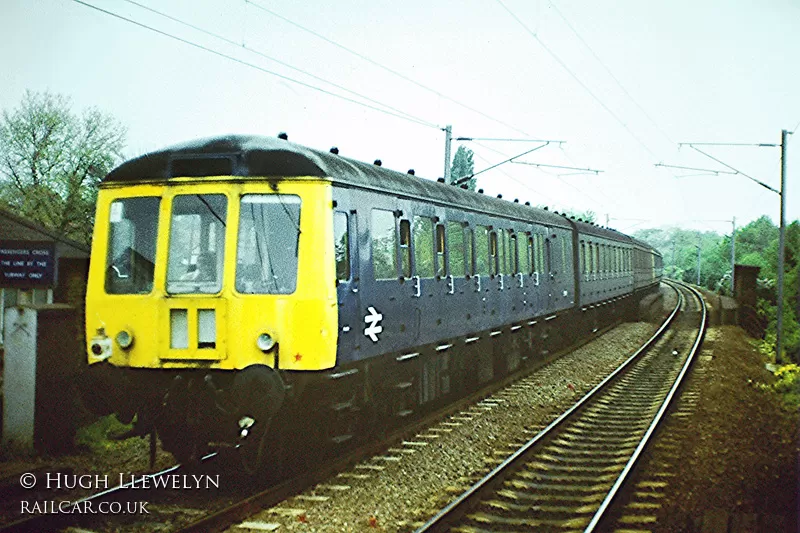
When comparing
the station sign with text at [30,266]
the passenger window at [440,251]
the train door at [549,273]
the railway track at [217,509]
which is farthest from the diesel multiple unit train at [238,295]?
the train door at [549,273]

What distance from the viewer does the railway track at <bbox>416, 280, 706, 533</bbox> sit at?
25.6 ft

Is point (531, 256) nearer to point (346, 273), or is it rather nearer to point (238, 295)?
point (346, 273)

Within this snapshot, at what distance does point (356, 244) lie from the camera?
959 centimetres

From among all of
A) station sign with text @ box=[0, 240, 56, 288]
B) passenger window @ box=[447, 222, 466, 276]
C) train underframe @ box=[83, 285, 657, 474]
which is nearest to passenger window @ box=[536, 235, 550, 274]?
passenger window @ box=[447, 222, 466, 276]

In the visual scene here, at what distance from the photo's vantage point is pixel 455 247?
44.2 feet

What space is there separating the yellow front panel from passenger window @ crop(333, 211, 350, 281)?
9.5 inches

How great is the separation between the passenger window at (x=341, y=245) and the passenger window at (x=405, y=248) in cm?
185

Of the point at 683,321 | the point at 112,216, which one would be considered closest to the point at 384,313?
the point at 112,216

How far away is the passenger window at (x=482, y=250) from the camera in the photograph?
14.7 meters

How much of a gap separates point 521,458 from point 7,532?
5.29 meters

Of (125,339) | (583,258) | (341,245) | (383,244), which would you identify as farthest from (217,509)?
(583,258)

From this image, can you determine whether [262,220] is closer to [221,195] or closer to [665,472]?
[221,195]

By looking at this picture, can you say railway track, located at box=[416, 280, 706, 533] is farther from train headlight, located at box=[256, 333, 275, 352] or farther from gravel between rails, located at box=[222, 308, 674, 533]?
train headlight, located at box=[256, 333, 275, 352]

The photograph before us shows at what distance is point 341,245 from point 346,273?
30 centimetres
